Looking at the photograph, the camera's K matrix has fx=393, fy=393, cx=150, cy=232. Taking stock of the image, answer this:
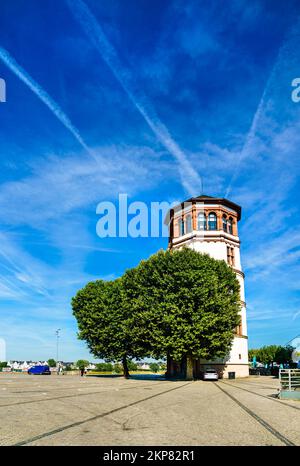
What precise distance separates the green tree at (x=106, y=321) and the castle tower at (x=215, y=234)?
9.78 metres

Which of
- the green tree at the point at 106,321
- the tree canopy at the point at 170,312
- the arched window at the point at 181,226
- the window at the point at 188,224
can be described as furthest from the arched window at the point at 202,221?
the green tree at the point at 106,321

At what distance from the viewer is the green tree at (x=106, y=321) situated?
4575 centimetres

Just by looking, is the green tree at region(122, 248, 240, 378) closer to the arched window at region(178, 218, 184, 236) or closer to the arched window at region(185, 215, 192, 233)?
the arched window at region(185, 215, 192, 233)

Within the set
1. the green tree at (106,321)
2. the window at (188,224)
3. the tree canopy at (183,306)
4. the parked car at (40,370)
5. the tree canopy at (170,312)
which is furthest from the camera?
the parked car at (40,370)

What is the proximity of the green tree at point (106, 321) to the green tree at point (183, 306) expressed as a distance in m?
3.60

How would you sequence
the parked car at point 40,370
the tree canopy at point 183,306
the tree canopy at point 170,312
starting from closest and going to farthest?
the tree canopy at point 183,306, the tree canopy at point 170,312, the parked car at point 40,370

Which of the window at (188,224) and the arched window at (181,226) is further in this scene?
the arched window at (181,226)

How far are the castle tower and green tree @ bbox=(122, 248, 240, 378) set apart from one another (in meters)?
11.7

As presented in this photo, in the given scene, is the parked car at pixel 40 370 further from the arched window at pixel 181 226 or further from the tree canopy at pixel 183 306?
the arched window at pixel 181 226

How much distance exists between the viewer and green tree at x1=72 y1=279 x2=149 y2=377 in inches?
1801

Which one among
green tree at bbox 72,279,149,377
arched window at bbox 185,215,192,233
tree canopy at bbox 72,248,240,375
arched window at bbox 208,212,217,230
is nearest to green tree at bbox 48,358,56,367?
green tree at bbox 72,279,149,377

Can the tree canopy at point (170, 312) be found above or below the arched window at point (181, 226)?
below

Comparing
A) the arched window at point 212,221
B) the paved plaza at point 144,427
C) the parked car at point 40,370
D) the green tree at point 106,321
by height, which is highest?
the arched window at point 212,221

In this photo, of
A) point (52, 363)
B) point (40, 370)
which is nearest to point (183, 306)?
point (40, 370)
